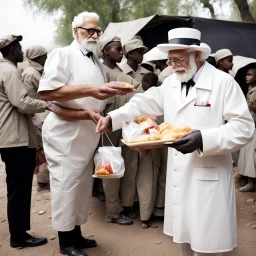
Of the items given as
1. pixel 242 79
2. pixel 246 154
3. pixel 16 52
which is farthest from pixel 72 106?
pixel 242 79

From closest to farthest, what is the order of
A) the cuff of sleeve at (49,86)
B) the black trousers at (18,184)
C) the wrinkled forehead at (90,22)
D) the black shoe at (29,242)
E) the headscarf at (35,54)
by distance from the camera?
the cuff of sleeve at (49,86)
the wrinkled forehead at (90,22)
the black trousers at (18,184)
the black shoe at (29,242)
the headscarf at (35,54)

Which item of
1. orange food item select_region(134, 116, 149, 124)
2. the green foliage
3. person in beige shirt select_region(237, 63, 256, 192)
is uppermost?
the green foliage

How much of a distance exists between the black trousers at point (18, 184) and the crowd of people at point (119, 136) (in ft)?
0.03

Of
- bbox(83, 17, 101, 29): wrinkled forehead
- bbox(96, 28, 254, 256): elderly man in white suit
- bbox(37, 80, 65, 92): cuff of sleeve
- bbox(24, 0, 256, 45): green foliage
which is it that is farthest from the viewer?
bbox(24, 0, 256, 45): green foliage

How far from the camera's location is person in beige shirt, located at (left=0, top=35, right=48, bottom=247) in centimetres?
372

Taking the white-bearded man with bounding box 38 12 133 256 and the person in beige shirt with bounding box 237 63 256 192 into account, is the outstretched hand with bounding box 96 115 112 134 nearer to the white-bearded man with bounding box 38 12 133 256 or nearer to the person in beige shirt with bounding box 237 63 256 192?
the white-bearded man with bounding box 38 12 133 256

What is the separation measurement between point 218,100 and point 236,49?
6.67 metres

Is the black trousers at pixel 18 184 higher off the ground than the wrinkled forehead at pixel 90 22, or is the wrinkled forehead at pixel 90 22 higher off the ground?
the wrinkled forehead at pixel 90 22

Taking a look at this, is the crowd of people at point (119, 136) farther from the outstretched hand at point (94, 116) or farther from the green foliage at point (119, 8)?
the green foliage at point (119, 8)

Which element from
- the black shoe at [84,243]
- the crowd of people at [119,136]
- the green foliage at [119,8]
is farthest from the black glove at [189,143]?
the green foliage at [119,8]

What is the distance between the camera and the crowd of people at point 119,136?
2646 millimetres

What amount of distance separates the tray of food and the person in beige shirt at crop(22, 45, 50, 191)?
8.72 feet

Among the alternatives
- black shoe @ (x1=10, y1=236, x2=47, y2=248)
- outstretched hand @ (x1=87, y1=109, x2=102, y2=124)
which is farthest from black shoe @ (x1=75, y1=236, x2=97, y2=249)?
outstretched hand @ (x1=87, y1=109, x2=102, y2=124)

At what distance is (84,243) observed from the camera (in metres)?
3.96
